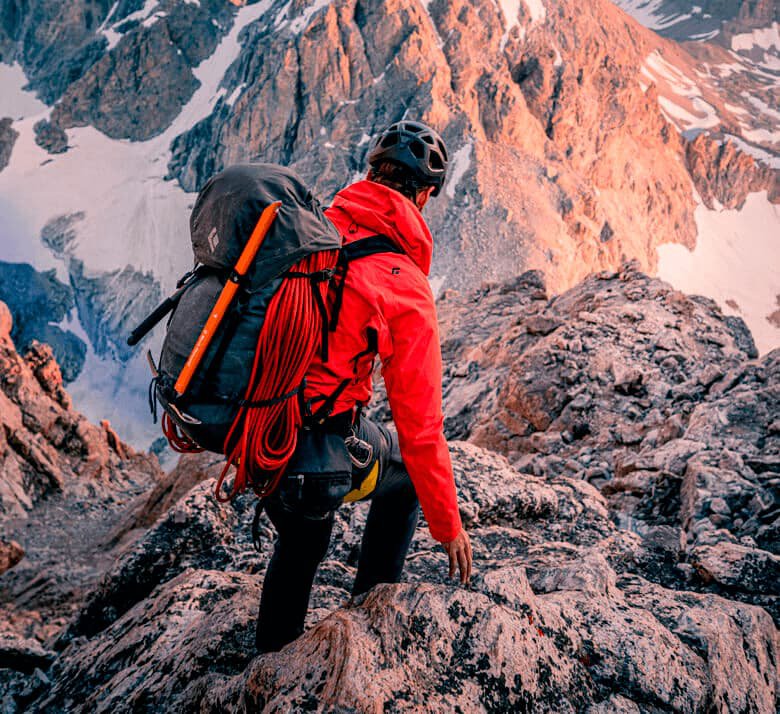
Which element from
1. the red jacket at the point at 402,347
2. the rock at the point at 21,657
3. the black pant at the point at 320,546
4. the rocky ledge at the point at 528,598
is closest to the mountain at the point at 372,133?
the rocky ledge at the point at 528,598

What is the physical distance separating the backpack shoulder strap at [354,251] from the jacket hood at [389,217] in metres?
0.04

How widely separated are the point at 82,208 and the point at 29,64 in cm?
4578

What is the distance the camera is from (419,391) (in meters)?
2.86

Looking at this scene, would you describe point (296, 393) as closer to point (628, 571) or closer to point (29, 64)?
point (628, 571)

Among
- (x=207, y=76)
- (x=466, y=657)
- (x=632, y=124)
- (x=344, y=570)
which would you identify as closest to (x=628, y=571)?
(x=344, y=570)

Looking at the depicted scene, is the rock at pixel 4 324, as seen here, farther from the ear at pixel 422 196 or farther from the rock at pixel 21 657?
the ear at pixel 422 196

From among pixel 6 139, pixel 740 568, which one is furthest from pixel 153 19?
pixel 740 568

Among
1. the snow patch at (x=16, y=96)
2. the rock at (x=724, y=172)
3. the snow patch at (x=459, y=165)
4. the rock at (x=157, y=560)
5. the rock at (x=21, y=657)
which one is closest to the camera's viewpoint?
the rock at (x=21, y=657)

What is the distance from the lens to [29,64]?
107 m

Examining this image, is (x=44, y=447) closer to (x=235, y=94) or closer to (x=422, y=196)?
(x=422, y=196)

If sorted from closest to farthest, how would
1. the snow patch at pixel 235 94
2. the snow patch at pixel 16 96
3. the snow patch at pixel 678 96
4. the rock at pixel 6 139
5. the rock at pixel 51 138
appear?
the snow patch at pixel 235 94 → the rock at pixel 6 139 → the rock at pixel 51 138 → the snow patch at pixel 16 96 → the snow patch at pixel 678 96

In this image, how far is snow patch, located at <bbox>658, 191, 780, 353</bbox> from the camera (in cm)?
8706

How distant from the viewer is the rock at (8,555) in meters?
14.3

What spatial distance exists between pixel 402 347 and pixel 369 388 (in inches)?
18.6
